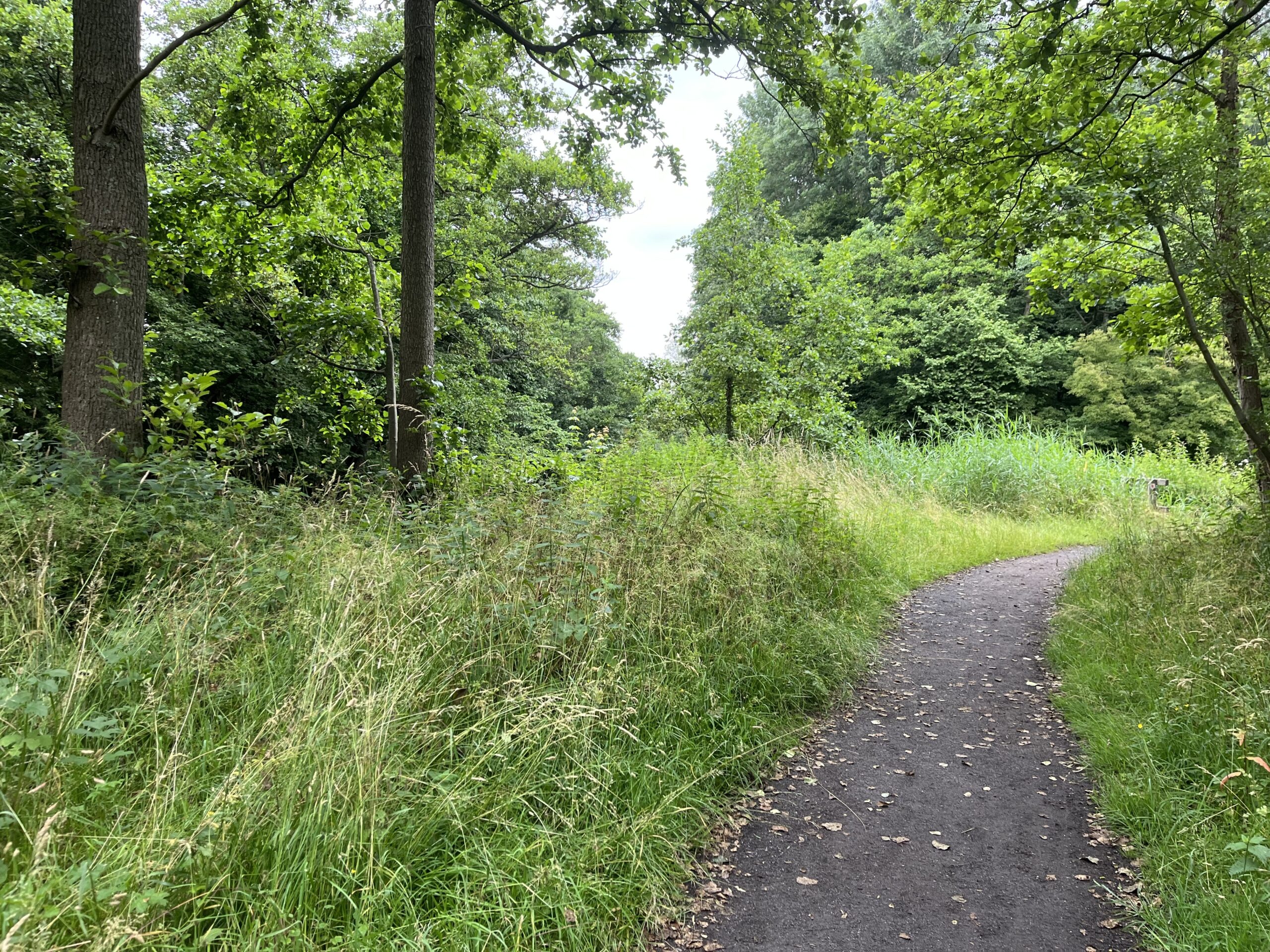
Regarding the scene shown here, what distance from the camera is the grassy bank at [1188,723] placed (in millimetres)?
2246

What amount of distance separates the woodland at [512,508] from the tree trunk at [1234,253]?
0.05 metres

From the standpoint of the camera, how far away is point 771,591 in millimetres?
5109

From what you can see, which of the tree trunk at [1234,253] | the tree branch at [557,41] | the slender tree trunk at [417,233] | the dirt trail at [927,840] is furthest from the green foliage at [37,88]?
the tree trunk at [1234,253]

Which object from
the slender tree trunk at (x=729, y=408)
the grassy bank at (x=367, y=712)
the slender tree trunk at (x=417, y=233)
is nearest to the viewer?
the grassy bank at (x=367, y=712)

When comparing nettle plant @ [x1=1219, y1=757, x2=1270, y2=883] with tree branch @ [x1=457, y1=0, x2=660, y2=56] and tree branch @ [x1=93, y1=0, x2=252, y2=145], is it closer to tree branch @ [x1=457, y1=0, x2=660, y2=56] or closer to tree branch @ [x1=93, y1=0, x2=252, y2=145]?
tree branch @ [x1=93, y1=0, x2=252, y2=145]

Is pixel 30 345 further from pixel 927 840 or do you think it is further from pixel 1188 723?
pixel 1188 723

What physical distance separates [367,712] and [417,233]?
15.7 feet

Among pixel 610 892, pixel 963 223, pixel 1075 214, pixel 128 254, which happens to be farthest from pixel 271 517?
pixel 963 223

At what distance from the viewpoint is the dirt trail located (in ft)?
7.93

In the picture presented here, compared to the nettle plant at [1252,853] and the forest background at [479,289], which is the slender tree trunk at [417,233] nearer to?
the forest background at [479,289]

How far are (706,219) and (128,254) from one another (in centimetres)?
929

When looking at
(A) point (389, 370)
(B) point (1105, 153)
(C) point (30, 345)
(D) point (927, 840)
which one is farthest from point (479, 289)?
(D) point (927, 840)

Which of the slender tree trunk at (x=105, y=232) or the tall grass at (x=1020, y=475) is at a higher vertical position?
the slender tree trunk at (x=105, y=232)

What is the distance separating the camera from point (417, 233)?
18.3ft
